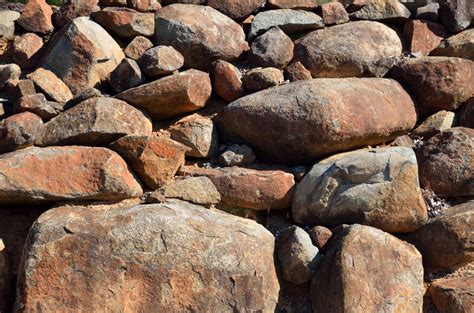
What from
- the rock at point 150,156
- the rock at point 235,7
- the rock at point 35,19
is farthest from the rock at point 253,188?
the rock at point 35,19

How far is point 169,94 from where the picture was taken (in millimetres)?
4473

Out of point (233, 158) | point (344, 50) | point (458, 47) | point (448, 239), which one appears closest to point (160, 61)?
point (233, 158)

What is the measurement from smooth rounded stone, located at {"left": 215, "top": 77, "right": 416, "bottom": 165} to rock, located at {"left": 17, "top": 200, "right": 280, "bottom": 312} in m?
0.92

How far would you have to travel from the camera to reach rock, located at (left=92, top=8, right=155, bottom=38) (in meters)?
4.98

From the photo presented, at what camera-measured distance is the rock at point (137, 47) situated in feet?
16.3

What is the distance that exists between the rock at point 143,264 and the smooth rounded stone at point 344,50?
78.3 inches

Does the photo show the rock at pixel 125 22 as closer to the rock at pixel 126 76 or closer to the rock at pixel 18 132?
the rock at pixel 126 76

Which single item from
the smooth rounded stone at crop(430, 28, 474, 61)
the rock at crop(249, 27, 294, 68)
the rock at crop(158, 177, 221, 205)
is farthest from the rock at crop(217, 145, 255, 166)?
the smooth rounded stone at crop(430, 28, 474, 61)

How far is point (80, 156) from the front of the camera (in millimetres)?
4027

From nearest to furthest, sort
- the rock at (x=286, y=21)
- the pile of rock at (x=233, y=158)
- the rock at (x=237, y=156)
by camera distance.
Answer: the pile of rock at (x=233, y=158), the rock at (x=237, y=156), the rock at (x=286, y=21)

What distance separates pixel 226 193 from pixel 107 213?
0.85 m

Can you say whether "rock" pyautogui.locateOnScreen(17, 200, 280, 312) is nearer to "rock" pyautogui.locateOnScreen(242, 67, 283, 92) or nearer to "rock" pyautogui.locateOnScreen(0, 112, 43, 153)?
"rock" pyautogui.locateOnScreen(0, 112, 43, 153)

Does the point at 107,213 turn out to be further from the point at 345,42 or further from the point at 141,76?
the point at 345,42

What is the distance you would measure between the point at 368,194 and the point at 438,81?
134cm
